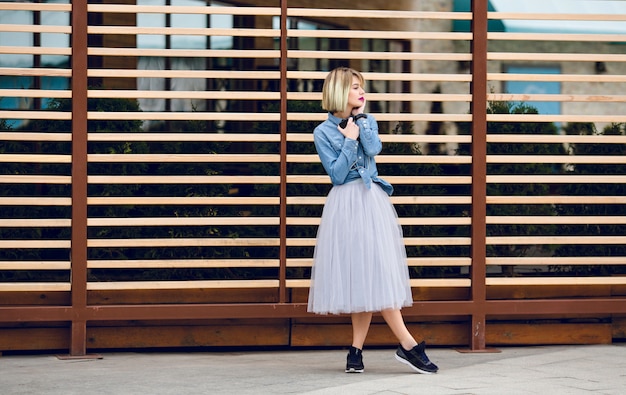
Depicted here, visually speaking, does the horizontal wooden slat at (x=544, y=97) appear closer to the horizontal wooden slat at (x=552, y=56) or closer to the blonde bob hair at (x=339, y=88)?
the horizontal wooden slat at (x=552, y=56)

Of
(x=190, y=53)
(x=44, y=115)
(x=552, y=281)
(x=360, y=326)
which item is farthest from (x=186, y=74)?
(x=552, y=281)

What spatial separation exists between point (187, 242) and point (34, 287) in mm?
1080

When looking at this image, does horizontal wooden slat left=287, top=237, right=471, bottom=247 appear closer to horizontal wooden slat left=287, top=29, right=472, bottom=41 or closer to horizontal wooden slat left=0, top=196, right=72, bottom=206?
horizontal wooden slat left=287, top=29, right=472, bottom=41

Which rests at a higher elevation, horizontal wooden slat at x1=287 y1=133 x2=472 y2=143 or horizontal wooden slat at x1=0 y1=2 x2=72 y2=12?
horizontal wooden slat at x1=0 y1=2 x2=72 y2=12

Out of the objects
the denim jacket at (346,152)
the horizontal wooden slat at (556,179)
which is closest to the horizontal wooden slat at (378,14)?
the denim jacket at (346,152)

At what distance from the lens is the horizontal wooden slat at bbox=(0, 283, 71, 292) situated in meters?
7.67

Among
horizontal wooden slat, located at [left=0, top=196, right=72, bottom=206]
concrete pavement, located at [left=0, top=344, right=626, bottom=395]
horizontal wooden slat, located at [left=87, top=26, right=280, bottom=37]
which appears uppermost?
horizontal wooden slat, located at [left=87, top=26, right=280, bottom=37]

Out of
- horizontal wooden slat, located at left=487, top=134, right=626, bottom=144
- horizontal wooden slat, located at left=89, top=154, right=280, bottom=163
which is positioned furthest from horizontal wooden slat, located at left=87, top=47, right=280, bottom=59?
horizontal wooden slat, located at left=487, top=134, right=626, bottom=144

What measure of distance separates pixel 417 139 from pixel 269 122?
1066 millimetres

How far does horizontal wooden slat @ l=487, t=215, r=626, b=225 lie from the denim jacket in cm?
129

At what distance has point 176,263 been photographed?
25.6 feet

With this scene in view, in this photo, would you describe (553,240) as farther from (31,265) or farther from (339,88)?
(31,265)

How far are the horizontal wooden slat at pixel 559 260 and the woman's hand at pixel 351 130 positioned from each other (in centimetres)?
170

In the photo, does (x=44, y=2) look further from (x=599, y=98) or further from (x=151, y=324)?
(x=599, y=98)
